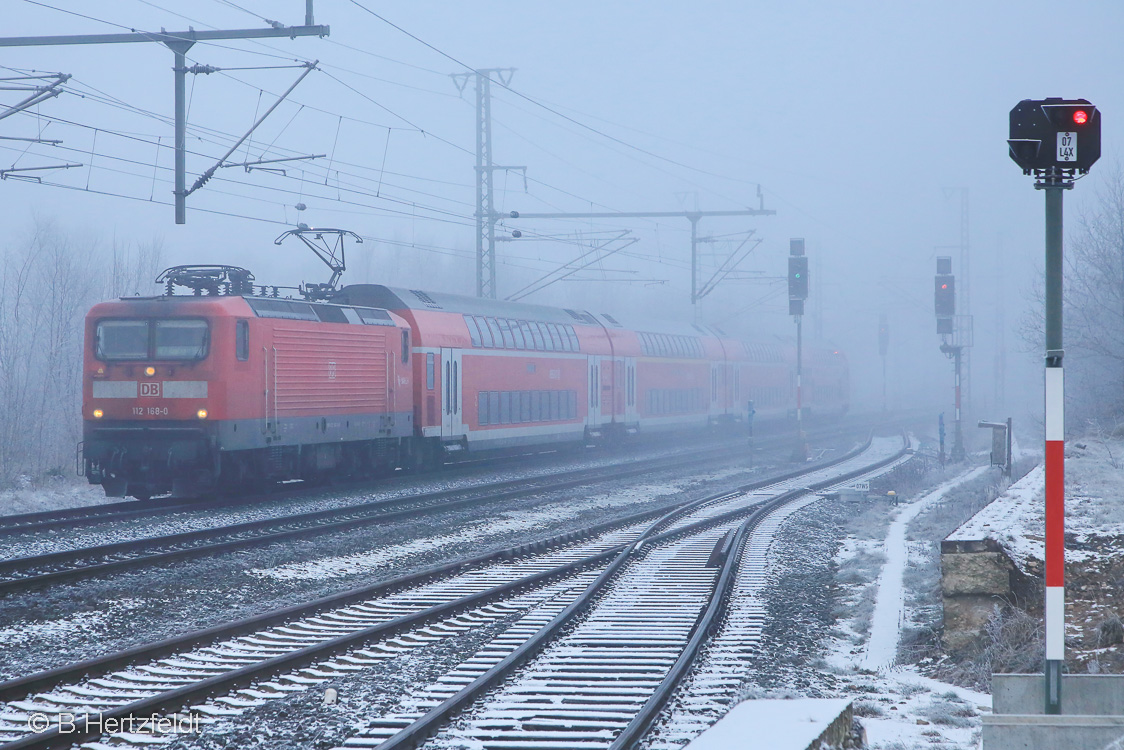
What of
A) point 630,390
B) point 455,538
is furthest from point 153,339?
→ point 630,390

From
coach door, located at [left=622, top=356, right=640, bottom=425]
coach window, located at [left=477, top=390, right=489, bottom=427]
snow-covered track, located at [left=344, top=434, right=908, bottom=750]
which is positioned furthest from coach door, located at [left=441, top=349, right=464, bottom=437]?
snow-covered track, located at [left=344, top=434, right=908, bottom=750]

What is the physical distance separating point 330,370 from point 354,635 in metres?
10.9

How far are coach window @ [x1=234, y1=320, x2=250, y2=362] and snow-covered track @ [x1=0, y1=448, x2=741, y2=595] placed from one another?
2663 mm

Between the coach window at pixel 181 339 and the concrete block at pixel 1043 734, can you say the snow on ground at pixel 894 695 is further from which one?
the coach window at pixel 181 339

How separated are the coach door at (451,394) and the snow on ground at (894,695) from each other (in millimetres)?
13030

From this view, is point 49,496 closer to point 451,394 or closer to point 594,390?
point 451,394

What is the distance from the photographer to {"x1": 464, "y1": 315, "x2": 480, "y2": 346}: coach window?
2300 cm

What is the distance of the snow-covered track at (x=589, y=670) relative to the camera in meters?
5.62

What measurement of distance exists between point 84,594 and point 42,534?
12.6 feet

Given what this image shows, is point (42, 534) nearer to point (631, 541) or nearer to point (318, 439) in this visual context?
point (318, 439)

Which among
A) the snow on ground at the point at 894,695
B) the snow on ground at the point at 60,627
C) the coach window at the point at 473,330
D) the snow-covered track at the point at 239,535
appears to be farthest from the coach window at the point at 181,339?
the snow on ground at the point at 894,695

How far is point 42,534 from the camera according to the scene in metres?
12.8

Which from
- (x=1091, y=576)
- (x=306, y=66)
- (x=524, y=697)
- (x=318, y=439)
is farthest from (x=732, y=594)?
(x=306, y=66)

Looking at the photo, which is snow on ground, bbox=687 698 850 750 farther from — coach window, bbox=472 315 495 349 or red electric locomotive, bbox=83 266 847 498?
coach window, bbox=472 315 495 349
